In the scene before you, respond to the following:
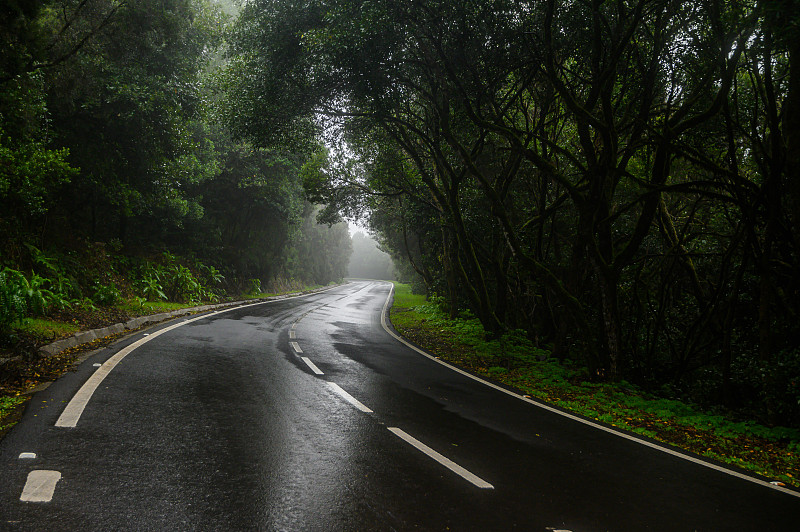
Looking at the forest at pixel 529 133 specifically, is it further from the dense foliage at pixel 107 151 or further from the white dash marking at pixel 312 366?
the white dash marking at pixel 312 366

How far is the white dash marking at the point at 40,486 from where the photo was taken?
3209 mm

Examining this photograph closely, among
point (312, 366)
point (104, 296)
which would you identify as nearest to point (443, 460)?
point (312, 366)

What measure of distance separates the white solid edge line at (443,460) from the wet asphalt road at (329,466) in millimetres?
71

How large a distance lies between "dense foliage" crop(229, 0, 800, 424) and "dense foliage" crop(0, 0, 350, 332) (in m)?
3.50

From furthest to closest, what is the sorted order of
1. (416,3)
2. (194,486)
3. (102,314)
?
(102,314) < (416,3) < (194,486)

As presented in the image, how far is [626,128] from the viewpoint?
9.71 meters

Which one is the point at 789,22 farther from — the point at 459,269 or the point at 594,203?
the point at 459,269

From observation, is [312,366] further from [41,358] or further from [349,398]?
[41,358]

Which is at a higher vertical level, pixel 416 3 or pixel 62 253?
pixel 416 3

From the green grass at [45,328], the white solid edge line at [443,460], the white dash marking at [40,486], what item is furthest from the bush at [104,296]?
the white solid edge line at [443,460]

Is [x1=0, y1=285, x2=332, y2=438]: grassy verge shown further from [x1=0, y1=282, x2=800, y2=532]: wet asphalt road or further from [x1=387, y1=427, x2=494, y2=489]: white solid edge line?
[x1=387, y1=427, x2=494, y2=489]: white solid edge line

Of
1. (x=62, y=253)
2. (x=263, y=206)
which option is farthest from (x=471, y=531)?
(x=263, y=206)

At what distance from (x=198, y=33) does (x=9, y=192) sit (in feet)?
29.0

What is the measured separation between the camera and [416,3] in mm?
9195
